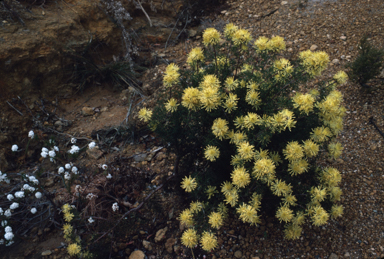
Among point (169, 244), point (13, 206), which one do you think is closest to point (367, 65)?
point (169, 244)

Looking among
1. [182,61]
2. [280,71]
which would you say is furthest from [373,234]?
[182,61]

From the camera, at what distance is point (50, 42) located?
3809 mm

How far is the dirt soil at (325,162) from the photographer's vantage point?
96.0 inches

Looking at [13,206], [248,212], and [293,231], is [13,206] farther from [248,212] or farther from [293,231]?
[293,231]

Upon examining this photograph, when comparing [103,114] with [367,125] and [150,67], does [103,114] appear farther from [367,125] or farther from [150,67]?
[367,125]

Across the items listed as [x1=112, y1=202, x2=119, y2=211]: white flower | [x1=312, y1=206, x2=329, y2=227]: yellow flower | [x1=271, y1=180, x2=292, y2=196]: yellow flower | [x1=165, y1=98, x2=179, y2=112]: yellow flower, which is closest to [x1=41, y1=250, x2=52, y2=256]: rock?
[x1=112, y1=202, x2=119, y2=211]: white flower

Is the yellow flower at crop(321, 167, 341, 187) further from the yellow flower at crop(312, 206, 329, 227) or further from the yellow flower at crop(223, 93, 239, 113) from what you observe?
the yellow flower at crop(223, 93, 239, 113)

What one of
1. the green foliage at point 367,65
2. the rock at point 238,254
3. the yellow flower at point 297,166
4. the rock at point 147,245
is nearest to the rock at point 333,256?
the rock at point 238,254

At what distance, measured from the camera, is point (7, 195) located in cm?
298

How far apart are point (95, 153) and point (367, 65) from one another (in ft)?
11.2

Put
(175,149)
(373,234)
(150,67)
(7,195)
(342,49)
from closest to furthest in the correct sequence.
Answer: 1. (373,234)
2. (175,149)
3. (7,195)
4. (342,49)
5. (150,67)

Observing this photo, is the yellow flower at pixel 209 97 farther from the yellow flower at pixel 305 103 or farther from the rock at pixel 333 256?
the rock at pixel 333 256

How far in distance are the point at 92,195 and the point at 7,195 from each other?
1.04 m

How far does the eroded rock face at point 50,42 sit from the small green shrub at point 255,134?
91.8 inches
